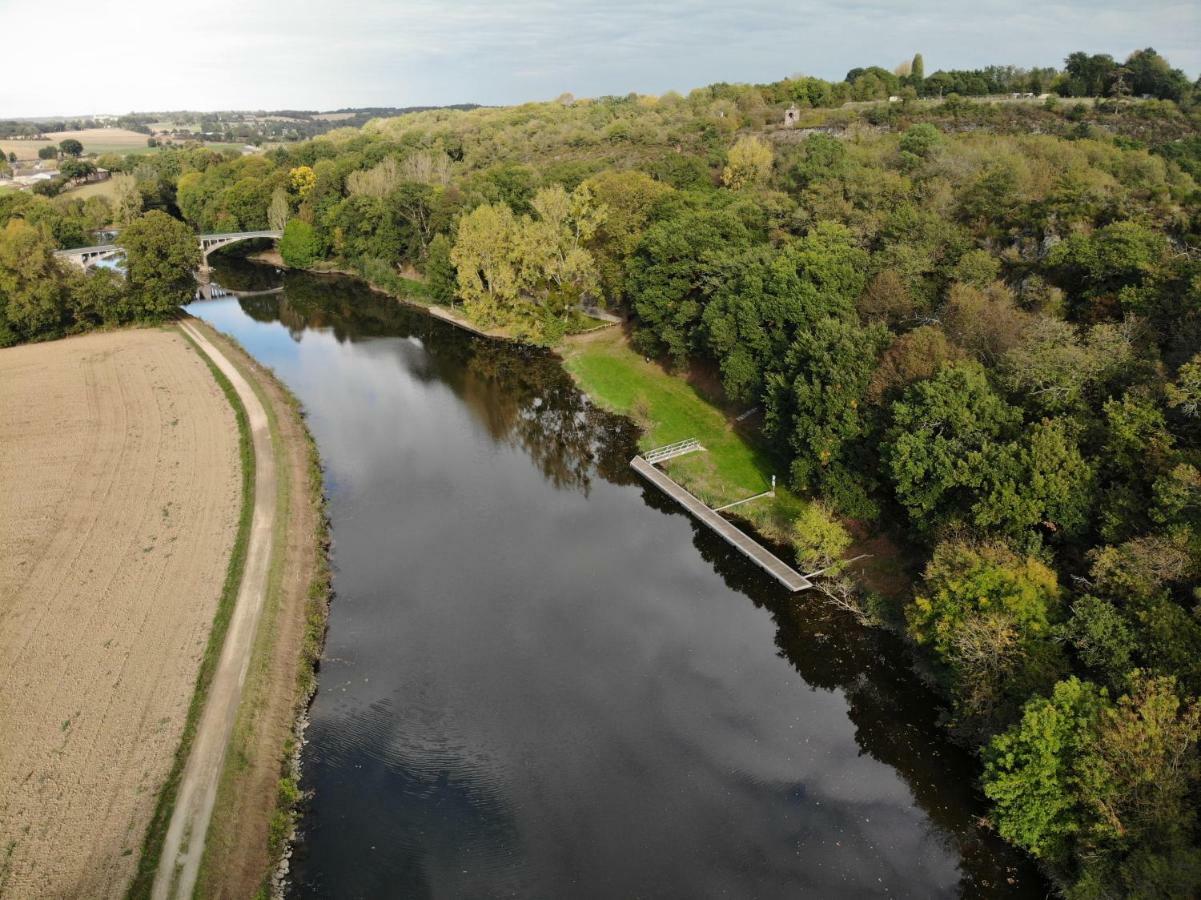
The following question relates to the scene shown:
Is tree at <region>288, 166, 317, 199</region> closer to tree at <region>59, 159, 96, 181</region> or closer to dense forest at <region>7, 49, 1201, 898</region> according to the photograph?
dense forest at <region>7, 49, 1201, 898</region>

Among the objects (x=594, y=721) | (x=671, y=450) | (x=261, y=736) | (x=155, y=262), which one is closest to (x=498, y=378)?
(x=671, y=450)

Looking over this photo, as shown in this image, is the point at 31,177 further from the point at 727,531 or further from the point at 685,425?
the point at 727,531

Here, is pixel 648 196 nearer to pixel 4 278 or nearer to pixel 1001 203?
pixel 1001 203

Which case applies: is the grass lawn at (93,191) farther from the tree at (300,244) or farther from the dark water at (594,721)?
the dark water at (594,721)

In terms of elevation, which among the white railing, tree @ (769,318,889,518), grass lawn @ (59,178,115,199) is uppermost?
grass lawn @ (59,178,115,199)

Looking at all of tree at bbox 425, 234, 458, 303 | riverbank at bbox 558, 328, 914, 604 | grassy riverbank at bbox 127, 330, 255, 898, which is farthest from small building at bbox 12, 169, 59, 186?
riverbank at bbox 558, 328, 914, 604

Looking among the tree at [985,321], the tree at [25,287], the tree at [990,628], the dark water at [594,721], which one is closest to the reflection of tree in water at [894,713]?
the dark water at [594,721]
